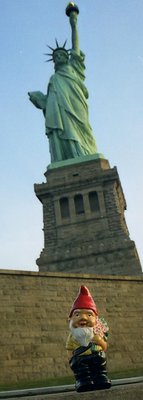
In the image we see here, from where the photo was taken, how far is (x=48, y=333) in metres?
14.1

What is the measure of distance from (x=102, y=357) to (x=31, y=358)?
8.59m

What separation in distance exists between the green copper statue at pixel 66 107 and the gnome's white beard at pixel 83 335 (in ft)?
85.1

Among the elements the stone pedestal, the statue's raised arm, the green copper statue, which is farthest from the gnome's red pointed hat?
the statue's raised arm

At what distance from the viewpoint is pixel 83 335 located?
5.71 meters

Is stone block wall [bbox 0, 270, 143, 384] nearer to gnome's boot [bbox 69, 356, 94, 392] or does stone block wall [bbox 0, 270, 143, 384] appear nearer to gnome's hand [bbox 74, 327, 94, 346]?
gnome's hand [bbox 74, 327, 94, 346]

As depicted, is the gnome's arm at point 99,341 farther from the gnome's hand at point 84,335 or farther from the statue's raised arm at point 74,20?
the statue's raised arm at point 74,20

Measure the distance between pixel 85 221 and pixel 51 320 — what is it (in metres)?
→ 14.2

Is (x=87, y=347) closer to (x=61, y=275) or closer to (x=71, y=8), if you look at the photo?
(x=61, y=275)

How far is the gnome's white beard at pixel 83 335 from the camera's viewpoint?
5652 millimetres

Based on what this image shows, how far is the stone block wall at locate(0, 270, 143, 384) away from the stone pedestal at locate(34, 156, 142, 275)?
9.07 metres

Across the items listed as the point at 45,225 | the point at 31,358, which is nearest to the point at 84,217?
the point at 45,225

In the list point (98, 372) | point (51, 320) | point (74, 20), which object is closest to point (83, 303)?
point (98, 372)

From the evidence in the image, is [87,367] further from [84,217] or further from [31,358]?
[84,217]

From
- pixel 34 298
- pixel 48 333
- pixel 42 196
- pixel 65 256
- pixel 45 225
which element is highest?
pixel 42 196
